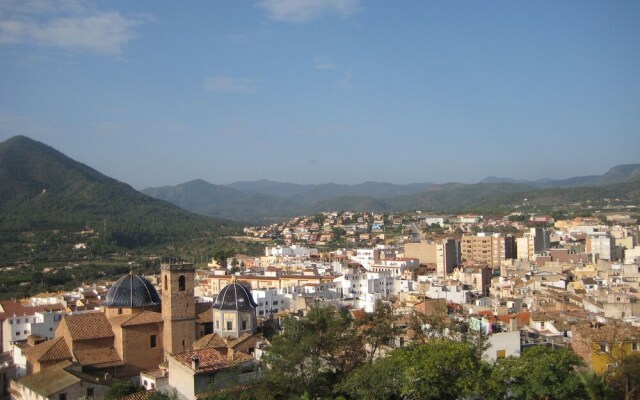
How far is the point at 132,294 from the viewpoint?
3128 cm

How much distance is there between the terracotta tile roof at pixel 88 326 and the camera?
28672 mm

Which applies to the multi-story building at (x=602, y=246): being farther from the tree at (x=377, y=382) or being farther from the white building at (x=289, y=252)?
the tree at (x=377, y=382)

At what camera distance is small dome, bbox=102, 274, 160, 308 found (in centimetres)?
3105

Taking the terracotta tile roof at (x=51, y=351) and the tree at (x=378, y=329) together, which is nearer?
the tree at (x=378, y=329)

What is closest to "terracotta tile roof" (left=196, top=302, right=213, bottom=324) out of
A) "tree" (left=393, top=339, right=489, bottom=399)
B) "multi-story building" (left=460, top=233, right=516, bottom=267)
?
"tree" (left=393, top=339, right=489, bottom=399)

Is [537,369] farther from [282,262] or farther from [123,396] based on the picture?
[282,262]

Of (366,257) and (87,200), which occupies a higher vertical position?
(87,200)

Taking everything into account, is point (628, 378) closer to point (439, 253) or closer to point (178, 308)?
point (178, 308)

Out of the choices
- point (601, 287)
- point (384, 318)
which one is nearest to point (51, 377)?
point (384, 318)

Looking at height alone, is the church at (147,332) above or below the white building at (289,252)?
above

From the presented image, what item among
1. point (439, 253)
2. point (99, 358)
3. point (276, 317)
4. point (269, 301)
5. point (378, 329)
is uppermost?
point (378, 329)

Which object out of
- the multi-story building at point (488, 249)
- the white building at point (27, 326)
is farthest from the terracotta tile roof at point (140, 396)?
the multi-story building at point (488, 249)

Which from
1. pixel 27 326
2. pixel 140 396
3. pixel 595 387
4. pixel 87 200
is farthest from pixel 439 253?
pixel 87 200

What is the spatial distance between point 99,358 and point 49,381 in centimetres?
309
